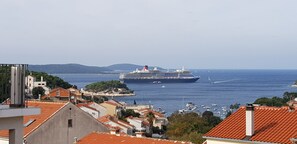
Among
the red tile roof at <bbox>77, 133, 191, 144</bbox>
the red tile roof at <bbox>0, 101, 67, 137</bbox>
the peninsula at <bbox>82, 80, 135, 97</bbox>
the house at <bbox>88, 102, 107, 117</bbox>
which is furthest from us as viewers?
the peninsula at <bbox>82, 80, 135, 97</bbox>

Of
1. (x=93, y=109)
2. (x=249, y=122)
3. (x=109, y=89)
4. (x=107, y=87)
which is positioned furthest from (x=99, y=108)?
(x=107, y=87)

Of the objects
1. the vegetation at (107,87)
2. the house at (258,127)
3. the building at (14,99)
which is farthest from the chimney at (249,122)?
the vegetation at (107,87)

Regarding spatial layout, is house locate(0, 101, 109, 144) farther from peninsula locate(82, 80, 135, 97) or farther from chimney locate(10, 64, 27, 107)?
peninsula locate(82, 80, 135, 97)

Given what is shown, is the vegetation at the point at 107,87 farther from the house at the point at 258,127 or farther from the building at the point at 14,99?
the building at the point at 14,99

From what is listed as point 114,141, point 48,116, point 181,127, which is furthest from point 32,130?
point 181,127

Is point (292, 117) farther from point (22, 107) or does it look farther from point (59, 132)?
point (59, 132)

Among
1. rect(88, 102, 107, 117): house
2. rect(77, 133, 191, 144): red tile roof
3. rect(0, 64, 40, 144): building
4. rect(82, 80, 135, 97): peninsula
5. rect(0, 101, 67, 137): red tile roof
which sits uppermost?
rect(0, 64, 40, 144): building

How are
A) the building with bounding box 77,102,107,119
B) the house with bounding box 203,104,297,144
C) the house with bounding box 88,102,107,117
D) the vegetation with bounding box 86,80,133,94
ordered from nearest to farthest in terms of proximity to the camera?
the house with bounding box 203,104,297,144 → the building with bounding box 77,102,107,119 → the house with bounding box 88,102,107,117 → the vegetation with bounding box 86,80,133,94

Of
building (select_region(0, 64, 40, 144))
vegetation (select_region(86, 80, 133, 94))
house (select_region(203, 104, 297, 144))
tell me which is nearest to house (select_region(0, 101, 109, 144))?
house (select_region(203, 104, 297, 144))
